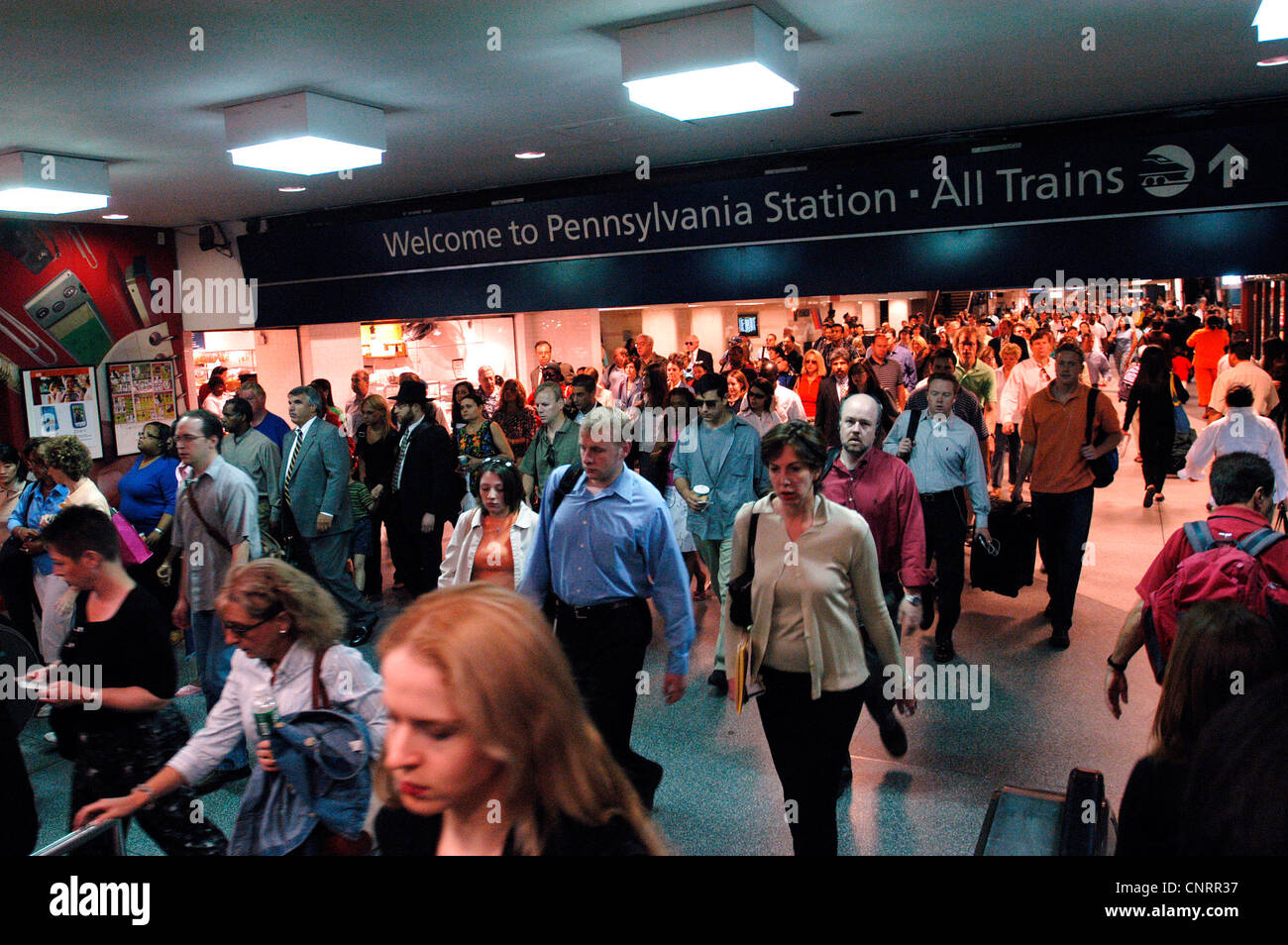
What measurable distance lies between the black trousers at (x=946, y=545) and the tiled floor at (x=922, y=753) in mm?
311

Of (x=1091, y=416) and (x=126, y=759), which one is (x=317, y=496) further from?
(x=1091, y=416)

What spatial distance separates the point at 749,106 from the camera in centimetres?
427

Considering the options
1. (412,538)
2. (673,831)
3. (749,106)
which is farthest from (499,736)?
(412,538)

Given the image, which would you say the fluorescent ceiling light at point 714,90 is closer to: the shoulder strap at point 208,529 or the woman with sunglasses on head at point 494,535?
the woman with sunglasses on head at point 494,535

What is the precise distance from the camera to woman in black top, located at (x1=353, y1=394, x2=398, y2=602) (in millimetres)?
7570

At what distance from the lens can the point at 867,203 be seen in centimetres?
594

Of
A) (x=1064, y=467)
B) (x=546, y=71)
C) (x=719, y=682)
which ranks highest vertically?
(x=546, y=71)

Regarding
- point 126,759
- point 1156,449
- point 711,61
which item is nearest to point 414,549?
point 126,759

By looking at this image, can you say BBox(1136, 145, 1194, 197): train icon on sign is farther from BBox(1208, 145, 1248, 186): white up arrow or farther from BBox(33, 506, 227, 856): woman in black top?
BBox(33, 506, 227, 856): woman in black top

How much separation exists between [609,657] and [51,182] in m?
5.12

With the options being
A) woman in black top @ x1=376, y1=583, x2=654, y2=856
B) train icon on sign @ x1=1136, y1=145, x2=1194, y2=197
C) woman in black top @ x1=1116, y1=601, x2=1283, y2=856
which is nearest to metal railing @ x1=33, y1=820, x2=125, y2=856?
woman in black top @ x1=376, y1=583, x2=654, y2=856

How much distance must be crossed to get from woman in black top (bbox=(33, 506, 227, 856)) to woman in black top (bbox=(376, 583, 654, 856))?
6.49ft
